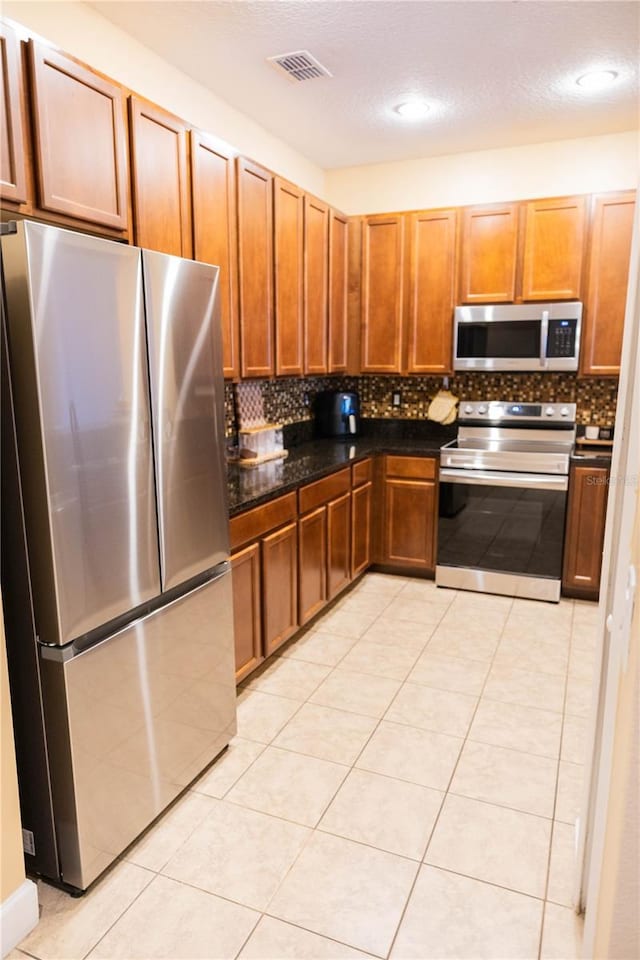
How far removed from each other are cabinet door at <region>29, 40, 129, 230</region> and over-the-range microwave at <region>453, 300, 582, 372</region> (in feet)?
8.00

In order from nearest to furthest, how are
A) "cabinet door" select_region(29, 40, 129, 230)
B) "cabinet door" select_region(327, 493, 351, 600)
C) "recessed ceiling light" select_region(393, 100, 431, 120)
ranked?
"cabinet door" select_region(29, 40, 129, 230), "recessed ceiling light" select_region(393, 100, 431, 120), "cabinet door" select_region(327, 493, 351, 600)

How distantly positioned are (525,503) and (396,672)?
1.40 meters

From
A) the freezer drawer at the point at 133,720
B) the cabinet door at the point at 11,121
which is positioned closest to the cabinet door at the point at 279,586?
the freezer drawer at the point at 133,720

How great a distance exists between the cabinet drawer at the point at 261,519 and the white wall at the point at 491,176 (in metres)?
2.52

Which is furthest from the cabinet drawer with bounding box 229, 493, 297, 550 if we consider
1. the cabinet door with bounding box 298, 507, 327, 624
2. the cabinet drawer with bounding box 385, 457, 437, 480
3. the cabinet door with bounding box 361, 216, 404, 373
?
the cabinet door with bounding box 361, 216, 404, 373

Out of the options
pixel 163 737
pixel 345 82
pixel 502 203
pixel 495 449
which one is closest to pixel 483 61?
pixel 345 82

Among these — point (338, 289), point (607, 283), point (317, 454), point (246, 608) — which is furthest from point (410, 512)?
point (607, 283)

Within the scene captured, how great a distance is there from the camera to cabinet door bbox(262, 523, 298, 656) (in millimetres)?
2844

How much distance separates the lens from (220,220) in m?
2.72

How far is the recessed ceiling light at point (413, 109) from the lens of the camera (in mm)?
3268

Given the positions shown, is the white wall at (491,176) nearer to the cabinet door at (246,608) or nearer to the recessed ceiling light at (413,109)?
the recessed ceiling light at (413,109)

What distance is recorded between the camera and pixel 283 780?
221 centimetres

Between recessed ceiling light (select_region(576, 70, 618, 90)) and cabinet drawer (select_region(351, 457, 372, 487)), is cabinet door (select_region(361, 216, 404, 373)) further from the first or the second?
recessed ceiling light (select_region(576, 70, 618, 90))

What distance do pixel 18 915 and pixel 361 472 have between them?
9.16 ft
